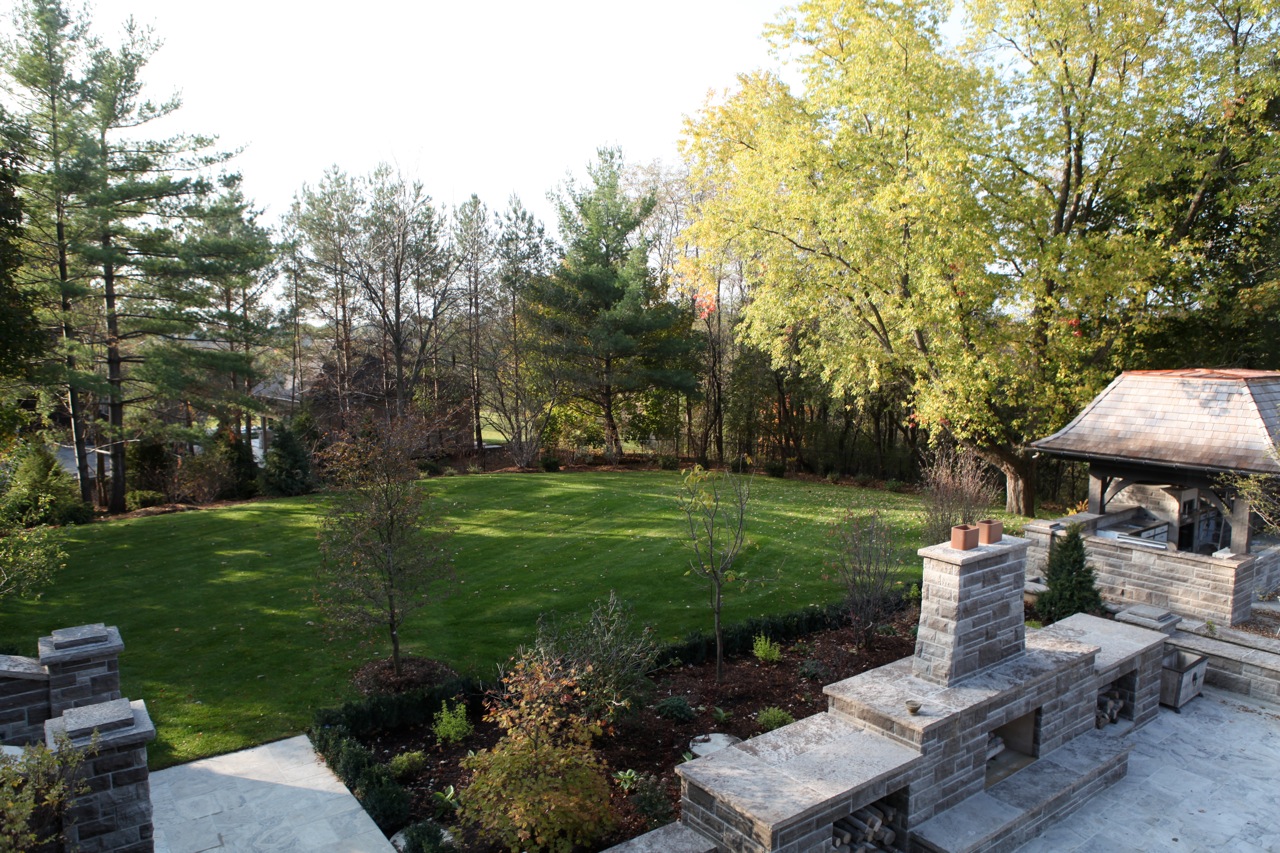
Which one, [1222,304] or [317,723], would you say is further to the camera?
[1222,304]

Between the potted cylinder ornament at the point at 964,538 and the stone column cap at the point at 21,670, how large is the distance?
22.0 ft

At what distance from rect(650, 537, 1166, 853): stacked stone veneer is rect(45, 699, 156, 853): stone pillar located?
266cm

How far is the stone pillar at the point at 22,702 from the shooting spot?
4.86m

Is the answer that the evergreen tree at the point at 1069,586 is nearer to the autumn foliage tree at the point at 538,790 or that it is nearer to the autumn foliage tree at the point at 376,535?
the autumn foliage tree at the point at 538,790

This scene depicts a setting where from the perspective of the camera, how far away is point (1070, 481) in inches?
768

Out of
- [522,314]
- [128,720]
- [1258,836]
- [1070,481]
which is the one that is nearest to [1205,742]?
[1258,836]

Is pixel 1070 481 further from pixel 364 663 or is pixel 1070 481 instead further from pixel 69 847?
pixel 69 847

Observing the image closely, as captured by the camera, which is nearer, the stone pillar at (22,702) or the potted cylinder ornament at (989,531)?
the stone pillar at (22,702)

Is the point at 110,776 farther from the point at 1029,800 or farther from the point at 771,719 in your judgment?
the point at 1029,800

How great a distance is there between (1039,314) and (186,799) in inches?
566

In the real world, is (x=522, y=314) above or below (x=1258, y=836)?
above

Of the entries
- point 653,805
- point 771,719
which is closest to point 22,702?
point 653,805

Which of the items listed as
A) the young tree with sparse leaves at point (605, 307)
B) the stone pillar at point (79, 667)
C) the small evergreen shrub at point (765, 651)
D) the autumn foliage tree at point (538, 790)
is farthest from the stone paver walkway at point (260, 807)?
the young tree with sparse leaves at point (605, 307)

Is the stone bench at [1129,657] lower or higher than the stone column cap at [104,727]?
lower
